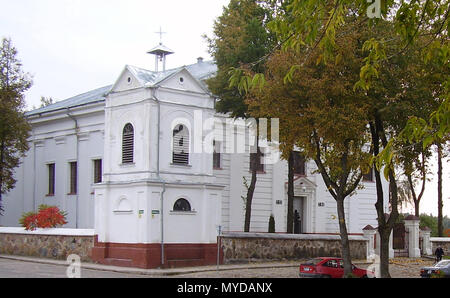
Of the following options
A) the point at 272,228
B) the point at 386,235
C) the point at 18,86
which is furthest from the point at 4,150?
the point at 386,235

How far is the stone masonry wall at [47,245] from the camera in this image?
3144 cm

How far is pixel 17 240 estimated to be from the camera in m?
35.3

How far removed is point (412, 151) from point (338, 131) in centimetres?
295

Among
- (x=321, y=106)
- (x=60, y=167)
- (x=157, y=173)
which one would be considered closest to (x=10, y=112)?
(x=60, y=167)

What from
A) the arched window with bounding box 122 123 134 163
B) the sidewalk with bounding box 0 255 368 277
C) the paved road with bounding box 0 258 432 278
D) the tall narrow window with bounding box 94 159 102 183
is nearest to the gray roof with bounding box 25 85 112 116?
the tall narrow window with bounding box 94 159 102 183

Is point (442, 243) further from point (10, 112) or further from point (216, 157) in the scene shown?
point (10, 112)

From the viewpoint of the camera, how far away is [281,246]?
3316cm

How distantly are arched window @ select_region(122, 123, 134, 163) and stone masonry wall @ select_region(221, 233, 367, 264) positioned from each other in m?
5.66

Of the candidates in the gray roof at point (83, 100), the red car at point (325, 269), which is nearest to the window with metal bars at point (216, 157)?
the gray roof at point (83, 100)

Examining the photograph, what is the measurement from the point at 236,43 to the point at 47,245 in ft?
45.1

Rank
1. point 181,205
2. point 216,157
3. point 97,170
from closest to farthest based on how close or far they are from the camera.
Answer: point 181,205, point 216,157, point 97,170

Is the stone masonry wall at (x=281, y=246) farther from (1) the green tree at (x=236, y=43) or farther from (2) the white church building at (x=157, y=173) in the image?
(1) the green tree at (x=236, y=43)

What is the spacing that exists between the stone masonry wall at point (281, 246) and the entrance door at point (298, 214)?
5.52m
